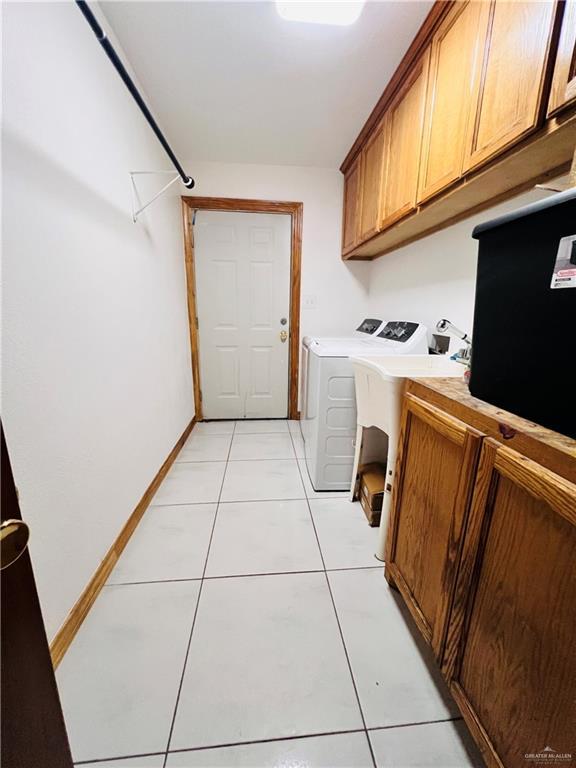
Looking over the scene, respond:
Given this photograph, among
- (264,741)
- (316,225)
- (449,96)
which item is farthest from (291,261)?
(264,741)

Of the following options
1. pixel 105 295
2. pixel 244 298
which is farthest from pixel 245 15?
pixel 244 298

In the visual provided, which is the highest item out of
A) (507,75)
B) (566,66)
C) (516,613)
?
(507,75)

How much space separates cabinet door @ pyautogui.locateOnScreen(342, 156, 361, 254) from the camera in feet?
7.61

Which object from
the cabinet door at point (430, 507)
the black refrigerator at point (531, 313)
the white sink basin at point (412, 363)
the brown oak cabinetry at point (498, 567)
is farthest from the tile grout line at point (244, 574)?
the black refrigerator at point (531, 313)

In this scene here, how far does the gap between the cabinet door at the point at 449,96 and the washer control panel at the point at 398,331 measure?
2.51 ft

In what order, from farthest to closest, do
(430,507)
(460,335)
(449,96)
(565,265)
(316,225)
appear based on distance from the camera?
(316,225) < (460,335) < (449,96) < (430,507) < (565,265)

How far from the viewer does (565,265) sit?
1.77 ft

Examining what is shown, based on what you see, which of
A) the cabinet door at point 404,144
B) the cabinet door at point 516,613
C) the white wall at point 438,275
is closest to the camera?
the cabinet door at point 516,613

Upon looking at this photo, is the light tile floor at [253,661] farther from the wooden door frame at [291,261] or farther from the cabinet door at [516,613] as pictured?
the wooden door frame at [291,261]

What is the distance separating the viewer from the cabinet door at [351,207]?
232 centimetres

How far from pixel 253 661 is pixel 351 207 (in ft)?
9.34

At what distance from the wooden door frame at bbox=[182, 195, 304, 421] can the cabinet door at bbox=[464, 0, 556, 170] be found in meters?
1.81

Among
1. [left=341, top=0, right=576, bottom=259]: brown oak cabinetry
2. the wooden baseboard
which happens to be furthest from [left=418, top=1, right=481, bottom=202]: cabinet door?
the wooden baseboard

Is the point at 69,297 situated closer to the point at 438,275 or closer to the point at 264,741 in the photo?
the point at 264,741
